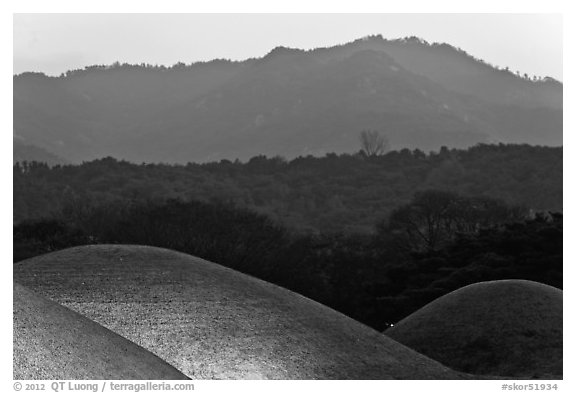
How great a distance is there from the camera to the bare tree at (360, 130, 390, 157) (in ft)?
340

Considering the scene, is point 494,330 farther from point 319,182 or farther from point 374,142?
point 374,142

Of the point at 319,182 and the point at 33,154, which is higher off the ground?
the point at 33,154

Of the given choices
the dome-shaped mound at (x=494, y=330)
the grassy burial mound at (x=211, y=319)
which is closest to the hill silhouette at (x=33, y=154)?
the dome-shaped mound at (x=494, y=330)

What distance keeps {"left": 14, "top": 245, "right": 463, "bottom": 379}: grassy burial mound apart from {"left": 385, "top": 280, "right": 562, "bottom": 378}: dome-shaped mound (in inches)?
150

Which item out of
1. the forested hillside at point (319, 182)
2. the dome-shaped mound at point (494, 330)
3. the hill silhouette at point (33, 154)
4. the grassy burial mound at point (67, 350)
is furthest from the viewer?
the hill silhouette at point (33, 154)

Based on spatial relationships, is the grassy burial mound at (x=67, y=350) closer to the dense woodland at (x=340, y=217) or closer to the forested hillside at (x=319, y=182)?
the dense woodland at (x=340, y=217)

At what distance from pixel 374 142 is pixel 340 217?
1856cm

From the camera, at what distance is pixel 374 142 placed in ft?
342

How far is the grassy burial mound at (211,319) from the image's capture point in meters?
18.2

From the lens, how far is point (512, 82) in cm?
12075

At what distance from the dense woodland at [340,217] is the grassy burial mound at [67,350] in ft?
82.8

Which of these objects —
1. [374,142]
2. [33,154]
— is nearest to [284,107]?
[374,142]

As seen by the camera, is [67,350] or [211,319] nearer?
[67,350]
